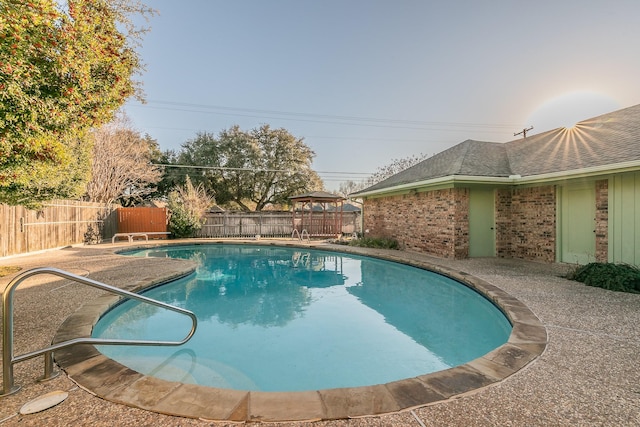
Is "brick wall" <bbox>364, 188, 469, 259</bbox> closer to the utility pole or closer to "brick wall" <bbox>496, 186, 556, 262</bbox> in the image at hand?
"brick wall" <bbox>496, 186, 556, 262</bbox>

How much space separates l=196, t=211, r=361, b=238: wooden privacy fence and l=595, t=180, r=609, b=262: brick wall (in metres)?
13.0

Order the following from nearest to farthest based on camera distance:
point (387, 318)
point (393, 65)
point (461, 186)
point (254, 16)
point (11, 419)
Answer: point (11, 419) → point (387, 318) → point (461, 186) → point (254, 16) → point (393, 65)

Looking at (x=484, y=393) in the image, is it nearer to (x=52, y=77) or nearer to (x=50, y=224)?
(x=52, y=77)

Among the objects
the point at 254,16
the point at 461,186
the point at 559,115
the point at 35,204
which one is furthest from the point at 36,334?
the point at 559,115

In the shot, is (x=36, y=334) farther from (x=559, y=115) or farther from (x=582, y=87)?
(x=559, y=115)

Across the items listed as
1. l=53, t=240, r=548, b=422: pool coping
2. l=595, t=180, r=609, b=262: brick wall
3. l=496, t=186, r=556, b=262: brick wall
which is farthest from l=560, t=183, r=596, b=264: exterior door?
l=53, t=240, r=548, b=422: pool coping

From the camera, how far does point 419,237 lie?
1052 centimetres

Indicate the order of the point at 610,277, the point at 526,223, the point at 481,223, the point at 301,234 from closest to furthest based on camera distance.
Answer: the point at 610,277 → the point at 526,223 → the point at 481,223 → the point at 301,234

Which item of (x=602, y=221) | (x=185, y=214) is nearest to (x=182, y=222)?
(x=185, y=214)

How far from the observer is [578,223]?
756cm

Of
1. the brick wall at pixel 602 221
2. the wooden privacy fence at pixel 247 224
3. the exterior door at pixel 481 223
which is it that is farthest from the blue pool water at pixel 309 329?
the wooden privacy fence at pixel 247 224

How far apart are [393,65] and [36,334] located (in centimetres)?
1477

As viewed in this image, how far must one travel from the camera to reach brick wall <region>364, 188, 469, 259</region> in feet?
29.3

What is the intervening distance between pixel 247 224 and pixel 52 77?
14.9 metres
